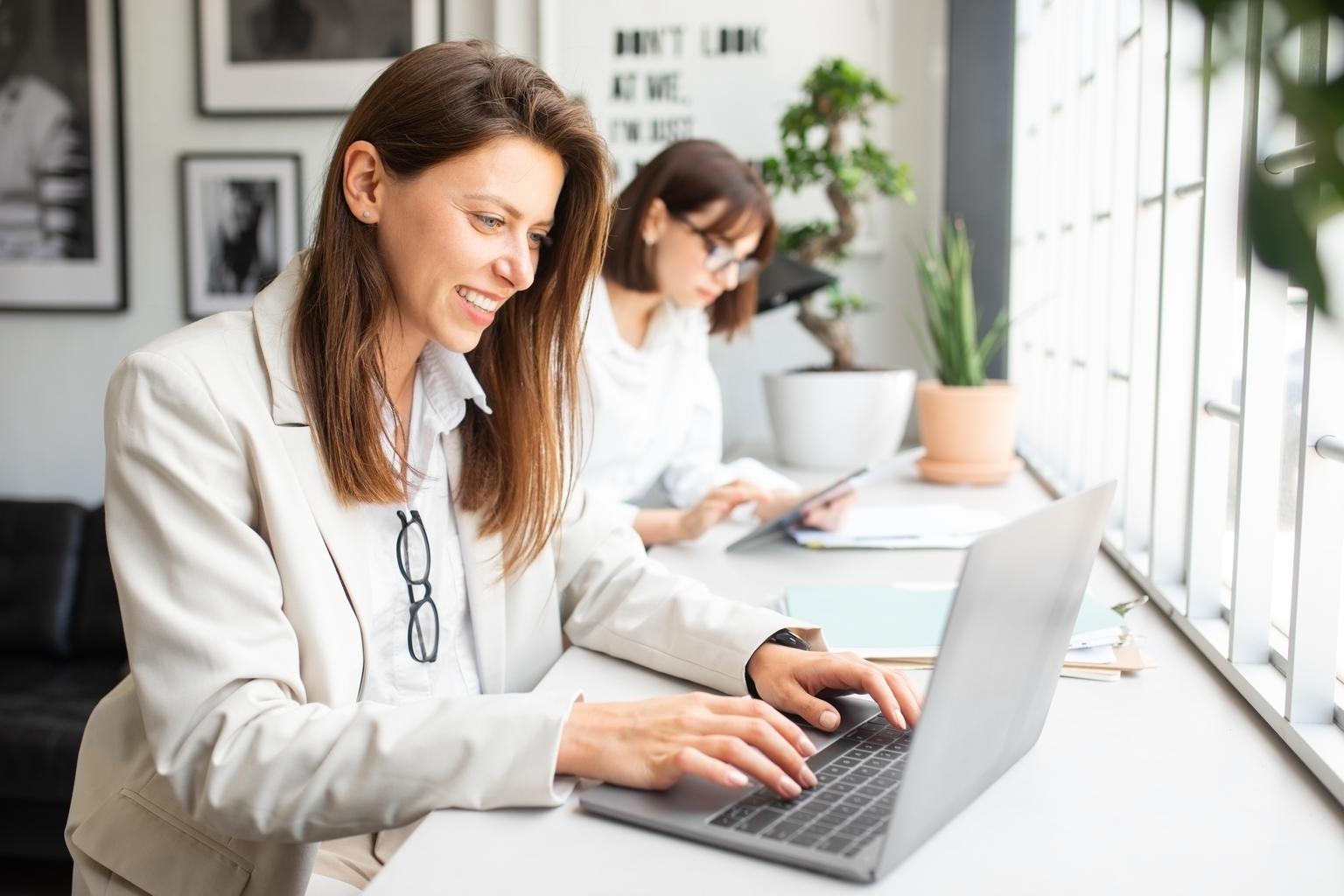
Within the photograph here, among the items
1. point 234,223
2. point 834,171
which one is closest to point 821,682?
point 834,171

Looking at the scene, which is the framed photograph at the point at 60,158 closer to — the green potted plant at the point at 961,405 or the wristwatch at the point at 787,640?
the green potted plant at the point at 961,405

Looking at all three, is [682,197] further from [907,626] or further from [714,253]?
[907,626]

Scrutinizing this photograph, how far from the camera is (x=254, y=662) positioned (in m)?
0.93

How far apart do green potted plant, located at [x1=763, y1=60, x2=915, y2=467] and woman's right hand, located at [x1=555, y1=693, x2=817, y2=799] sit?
182 centimetres

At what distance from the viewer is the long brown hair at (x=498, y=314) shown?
3.72ft

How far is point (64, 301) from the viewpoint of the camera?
3336 millimetres

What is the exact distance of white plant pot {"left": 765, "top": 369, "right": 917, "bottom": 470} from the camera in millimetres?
2678

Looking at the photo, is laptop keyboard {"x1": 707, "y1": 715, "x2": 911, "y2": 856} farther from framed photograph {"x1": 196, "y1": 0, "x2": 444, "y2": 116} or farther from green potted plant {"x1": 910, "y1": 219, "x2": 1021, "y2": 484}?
framed photograph {"x1": 196, "y1": 0, "x2": 444, "y2": 116}

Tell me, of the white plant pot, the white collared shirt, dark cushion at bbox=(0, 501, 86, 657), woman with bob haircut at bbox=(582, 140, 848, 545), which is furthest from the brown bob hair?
dark cushion at bbox=(0, 501, 86, 657)

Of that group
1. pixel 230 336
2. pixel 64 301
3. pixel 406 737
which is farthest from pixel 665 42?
pixel 406 737

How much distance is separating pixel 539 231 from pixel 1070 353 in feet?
4.93

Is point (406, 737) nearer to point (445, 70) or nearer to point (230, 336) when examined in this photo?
point (230, 336)

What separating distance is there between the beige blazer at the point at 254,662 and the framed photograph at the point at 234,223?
7.32ft

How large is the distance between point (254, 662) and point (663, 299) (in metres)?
1.52
